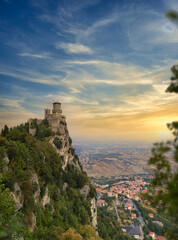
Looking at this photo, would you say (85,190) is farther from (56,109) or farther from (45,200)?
(56,109)

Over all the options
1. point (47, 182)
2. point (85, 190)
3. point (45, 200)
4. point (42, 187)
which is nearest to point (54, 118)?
point (85, 190)

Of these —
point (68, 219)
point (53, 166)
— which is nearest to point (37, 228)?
point (68, 219)

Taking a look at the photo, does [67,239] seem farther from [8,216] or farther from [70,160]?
[70,160]

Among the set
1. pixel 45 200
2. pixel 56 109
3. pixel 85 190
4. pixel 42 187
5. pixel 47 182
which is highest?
pixel 56 109

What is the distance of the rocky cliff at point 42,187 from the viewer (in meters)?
14.5

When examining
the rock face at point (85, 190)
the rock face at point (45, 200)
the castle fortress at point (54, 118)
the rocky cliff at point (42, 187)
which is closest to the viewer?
the rocky cliff at point (42, 187)

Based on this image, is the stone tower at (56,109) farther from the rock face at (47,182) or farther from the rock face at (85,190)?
the rock face at (85,190)

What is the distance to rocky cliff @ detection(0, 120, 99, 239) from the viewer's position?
1453 centimetres

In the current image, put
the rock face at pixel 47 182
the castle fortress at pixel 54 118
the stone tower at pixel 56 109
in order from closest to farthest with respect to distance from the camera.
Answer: the rock face at pixel 47 182
the castle fortress at pixel 54 118
the stone tower at pixel 56 109

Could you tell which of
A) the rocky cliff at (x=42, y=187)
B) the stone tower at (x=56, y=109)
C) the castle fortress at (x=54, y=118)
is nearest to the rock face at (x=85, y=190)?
the rocky cliff at (x=42, y=187)

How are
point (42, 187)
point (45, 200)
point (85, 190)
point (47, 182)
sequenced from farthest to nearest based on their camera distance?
point (85, 190) < point (47, 182) < point (45, 200) < point (42, 187)

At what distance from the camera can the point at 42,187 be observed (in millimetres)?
20578

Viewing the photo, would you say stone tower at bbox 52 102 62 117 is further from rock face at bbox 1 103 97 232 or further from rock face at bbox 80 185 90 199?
rock face at bbox 80 185 90 199

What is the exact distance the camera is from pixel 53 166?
28.8m
